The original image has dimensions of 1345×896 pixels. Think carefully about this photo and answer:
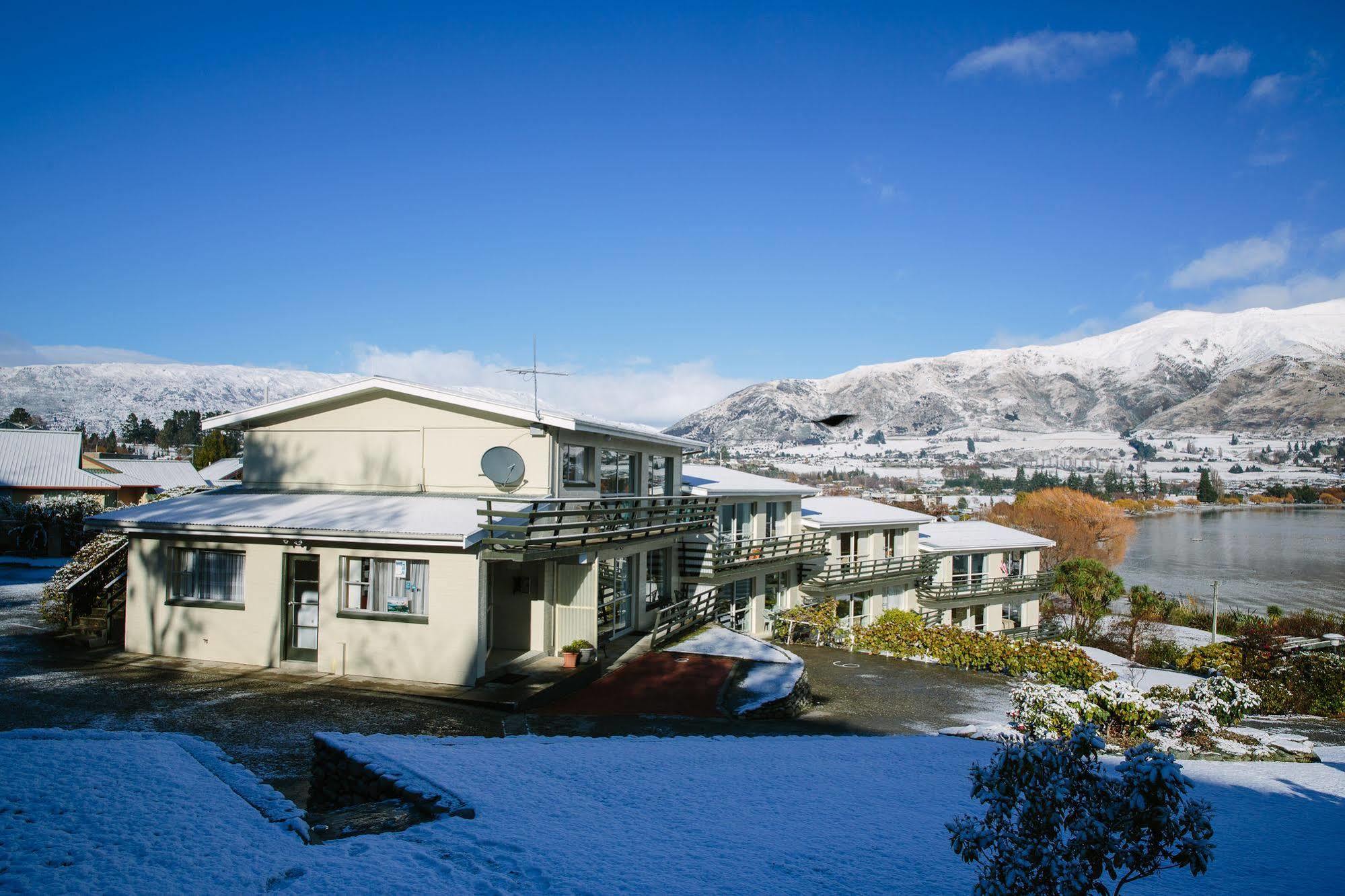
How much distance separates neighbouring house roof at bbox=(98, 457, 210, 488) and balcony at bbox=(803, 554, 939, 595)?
33940 millimetres

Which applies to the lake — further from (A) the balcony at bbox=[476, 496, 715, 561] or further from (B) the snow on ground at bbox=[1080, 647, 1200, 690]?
(A) the balcony at bbox=[476, 496, 715, 561]

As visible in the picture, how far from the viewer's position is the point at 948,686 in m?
17.0

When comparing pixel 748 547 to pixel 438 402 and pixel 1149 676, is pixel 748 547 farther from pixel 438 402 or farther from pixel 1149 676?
pixel 1149 676

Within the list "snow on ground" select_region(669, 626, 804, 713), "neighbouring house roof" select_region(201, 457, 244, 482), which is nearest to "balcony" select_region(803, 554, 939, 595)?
"snow on ground" select_region(669, 626, 804, 713)

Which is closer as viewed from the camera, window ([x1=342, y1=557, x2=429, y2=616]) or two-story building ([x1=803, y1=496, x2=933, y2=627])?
window ([x1=342, y1=557, x2=429, y2=616])

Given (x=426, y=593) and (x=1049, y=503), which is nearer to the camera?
(x=426, y=593)

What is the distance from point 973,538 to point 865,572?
11168mm

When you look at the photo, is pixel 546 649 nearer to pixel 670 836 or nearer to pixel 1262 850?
pixel 670 836

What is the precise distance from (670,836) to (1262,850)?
18.3 feet

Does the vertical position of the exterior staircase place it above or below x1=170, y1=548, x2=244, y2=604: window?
below

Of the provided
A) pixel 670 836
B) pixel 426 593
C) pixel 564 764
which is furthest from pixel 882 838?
pixel 426 593

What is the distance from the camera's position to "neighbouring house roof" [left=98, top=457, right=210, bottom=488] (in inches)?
1609

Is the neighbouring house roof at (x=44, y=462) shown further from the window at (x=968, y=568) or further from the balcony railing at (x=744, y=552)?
the window at (x=968, y=568)

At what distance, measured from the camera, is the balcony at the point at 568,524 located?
505 inches
